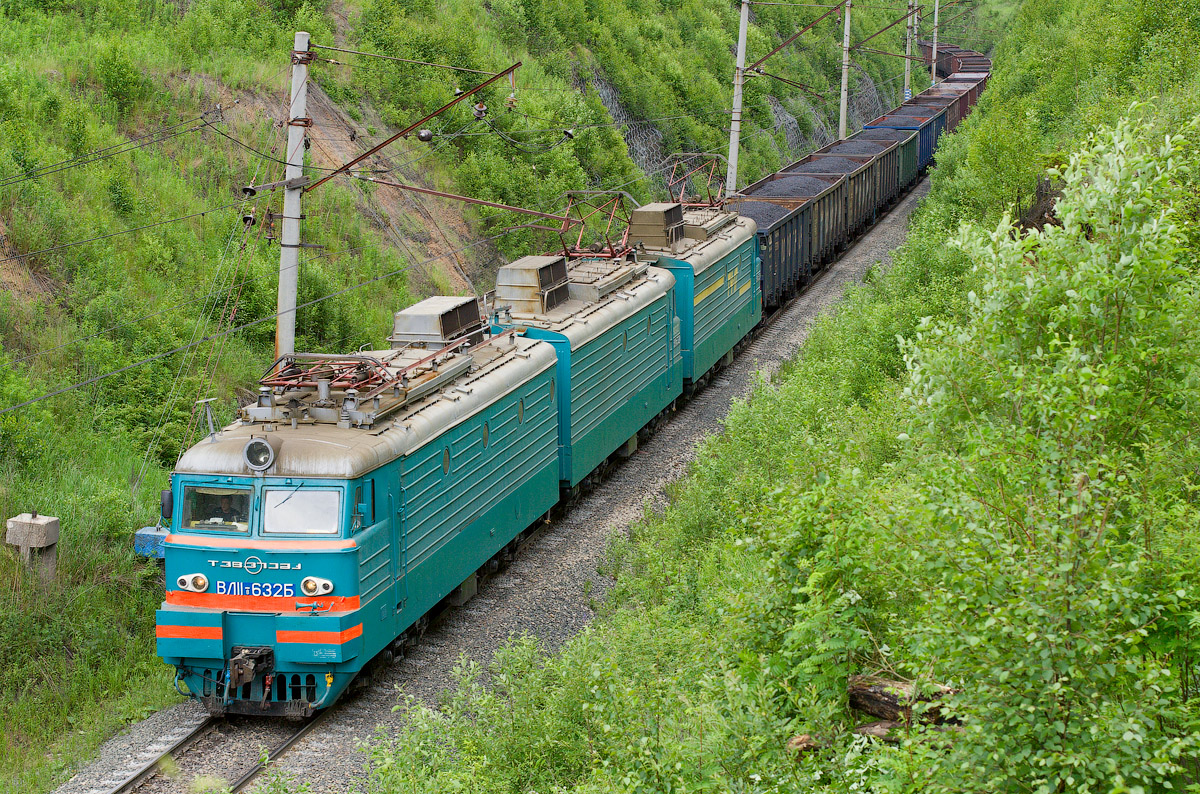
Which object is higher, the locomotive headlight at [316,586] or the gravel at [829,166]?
the gravel at [829,166]

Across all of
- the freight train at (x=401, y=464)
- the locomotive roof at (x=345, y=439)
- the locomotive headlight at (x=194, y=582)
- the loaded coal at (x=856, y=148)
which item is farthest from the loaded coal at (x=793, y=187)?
the locomotive headlight at (x=194, y=582)

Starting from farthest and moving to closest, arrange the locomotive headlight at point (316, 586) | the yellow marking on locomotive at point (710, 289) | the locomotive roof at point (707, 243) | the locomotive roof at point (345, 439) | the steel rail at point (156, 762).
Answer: the yellow marking on locomotive at point (710, 289) → the locomotive roof at point (707, 243) → the locomotive roof at point (345, 439) → the locomotive headlight at point (316, 586) → the steel rail at point (156, 762)

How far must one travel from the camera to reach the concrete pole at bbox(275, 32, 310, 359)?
→ 50.3 feet

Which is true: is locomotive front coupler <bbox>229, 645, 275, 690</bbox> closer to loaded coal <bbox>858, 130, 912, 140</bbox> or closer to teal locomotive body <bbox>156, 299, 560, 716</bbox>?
teal locomotive body <bbox>156, 299, 560, 716</bbox>

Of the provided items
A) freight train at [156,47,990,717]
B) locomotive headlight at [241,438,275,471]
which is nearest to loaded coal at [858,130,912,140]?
freight train at [156,47,990,717]

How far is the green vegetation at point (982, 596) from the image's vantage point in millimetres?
6664

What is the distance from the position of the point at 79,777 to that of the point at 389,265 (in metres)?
16.9

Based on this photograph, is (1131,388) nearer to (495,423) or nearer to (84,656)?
(495,423)

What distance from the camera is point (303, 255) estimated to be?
24.9 m

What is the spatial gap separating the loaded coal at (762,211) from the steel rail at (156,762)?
20.7 meters

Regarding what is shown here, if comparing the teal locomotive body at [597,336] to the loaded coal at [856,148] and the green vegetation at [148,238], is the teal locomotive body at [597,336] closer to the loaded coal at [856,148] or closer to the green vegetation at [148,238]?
the green vegetation at [148,238]

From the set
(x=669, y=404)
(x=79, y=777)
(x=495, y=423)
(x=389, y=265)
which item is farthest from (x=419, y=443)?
(x=389, y=265)

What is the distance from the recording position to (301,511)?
12.5 metres

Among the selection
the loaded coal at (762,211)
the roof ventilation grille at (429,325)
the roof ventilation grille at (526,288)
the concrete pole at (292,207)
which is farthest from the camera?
the loaded coal at (762,211)
